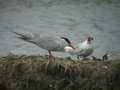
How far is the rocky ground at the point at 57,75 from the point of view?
14.6 ft

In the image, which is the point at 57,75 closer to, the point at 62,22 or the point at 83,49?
the point at 83,49

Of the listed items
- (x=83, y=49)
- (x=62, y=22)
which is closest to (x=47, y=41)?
(x=83, y=49)

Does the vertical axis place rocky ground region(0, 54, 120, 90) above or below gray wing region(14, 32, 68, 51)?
below

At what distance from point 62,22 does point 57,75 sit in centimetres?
516

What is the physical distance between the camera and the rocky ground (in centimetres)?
446

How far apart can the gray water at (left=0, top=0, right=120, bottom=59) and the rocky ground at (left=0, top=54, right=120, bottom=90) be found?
2.79 m

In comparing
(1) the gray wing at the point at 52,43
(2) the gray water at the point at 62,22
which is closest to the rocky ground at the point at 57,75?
(1) the gray wing at the point at 52,43

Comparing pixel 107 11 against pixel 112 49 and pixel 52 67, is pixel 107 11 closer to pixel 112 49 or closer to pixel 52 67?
pixel 112 49

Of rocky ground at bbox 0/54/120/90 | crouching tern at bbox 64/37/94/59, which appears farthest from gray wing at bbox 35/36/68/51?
rocky ground at bbox 0/54/120/90

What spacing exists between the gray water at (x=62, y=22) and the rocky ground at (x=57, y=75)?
2789 millimetres

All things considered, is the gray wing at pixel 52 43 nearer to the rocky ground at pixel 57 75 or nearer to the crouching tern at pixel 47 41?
the crouching tern at pixel 47 41

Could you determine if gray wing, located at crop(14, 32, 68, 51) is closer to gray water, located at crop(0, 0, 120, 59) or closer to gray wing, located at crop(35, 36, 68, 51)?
gray wing, located at crop(35, 36, 68, 51)

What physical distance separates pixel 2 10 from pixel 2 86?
620cm

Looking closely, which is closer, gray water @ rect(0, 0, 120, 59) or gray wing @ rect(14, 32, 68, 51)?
gray wing @ rect(14, 32, 68, 51)
